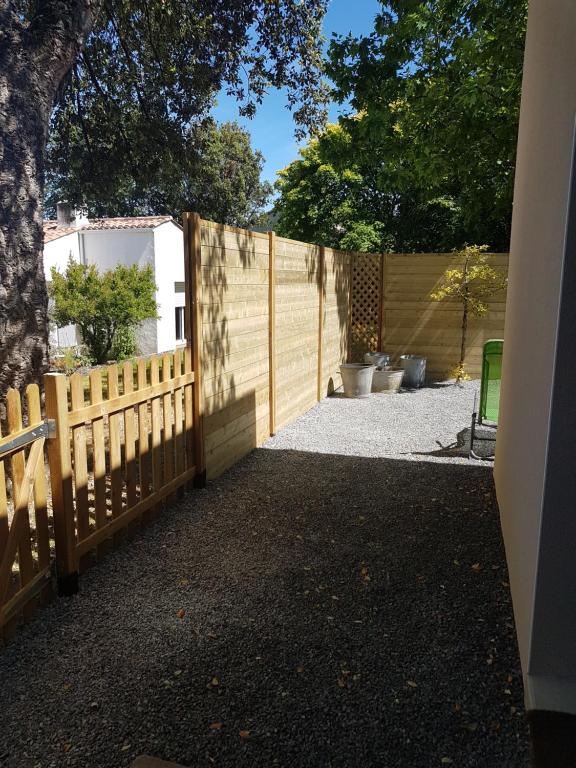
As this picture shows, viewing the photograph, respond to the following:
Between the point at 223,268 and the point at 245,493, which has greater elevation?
the point at 223,268

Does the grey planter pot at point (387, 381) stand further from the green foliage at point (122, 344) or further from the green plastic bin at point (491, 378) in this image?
the green foliage at point (122, 344)

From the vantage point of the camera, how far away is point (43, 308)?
4559 millimetres

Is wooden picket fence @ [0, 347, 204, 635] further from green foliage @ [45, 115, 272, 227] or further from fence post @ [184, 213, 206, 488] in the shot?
green foliage @ [45, 115, 272, 227]

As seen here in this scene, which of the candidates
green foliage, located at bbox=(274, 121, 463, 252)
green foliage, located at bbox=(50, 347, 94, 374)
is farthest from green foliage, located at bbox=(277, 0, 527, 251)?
green foliage, located at bbox=(50, 347, 94, 374)

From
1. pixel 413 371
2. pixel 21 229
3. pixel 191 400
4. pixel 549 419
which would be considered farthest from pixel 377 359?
pixel 549 419

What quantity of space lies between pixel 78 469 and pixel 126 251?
17872 millimetres

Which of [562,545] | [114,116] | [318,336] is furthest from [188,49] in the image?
[562,545]

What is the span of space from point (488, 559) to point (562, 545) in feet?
4.88

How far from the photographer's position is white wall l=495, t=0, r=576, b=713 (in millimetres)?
1945

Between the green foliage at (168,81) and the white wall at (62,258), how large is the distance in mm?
6752

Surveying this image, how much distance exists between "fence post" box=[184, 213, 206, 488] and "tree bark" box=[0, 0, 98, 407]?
1.26 m

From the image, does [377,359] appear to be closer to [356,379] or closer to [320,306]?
[356,379]

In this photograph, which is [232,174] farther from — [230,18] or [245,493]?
[245,493]

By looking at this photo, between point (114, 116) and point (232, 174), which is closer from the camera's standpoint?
point (114, 116)
